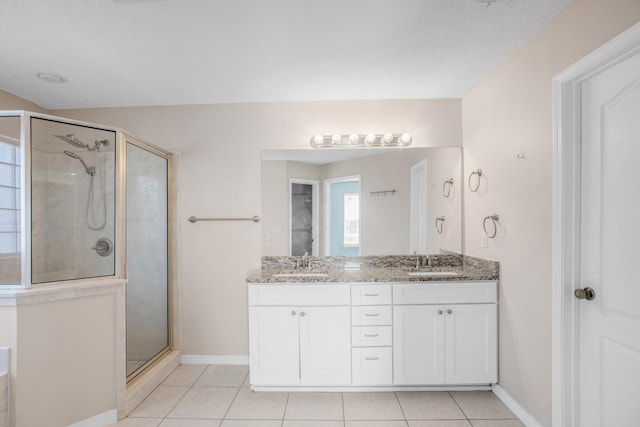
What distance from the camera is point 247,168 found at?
2.82 meters

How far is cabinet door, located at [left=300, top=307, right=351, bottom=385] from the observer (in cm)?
223

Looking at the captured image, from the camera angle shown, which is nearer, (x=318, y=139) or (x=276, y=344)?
(x=276, y=344)

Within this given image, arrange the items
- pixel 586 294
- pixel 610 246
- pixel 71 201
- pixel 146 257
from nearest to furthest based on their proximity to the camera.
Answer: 1. pixel 610 246
2. pixel 586 294
3. pixel 71 201
4. pixel 146 257

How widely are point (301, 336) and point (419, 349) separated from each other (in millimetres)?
869

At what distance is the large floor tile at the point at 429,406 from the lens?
2020mm

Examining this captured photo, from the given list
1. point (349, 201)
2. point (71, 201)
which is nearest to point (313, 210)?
point (349, 201)

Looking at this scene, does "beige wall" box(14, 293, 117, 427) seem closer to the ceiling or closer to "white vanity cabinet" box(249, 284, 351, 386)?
"white vanity cabinet" box(249, 284, 351, 386)

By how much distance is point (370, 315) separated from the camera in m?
2.24

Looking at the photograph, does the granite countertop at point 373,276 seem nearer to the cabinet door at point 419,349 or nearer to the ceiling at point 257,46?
the cabinet door at point 419,349

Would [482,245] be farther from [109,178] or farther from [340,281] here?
[109,178]

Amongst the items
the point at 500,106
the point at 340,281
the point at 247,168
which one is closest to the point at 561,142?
the point at 500,106

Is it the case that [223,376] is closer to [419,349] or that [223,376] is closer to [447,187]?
[419,349]

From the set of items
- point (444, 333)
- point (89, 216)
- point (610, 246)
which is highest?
point (89, 216)

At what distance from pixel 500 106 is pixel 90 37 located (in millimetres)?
2694
